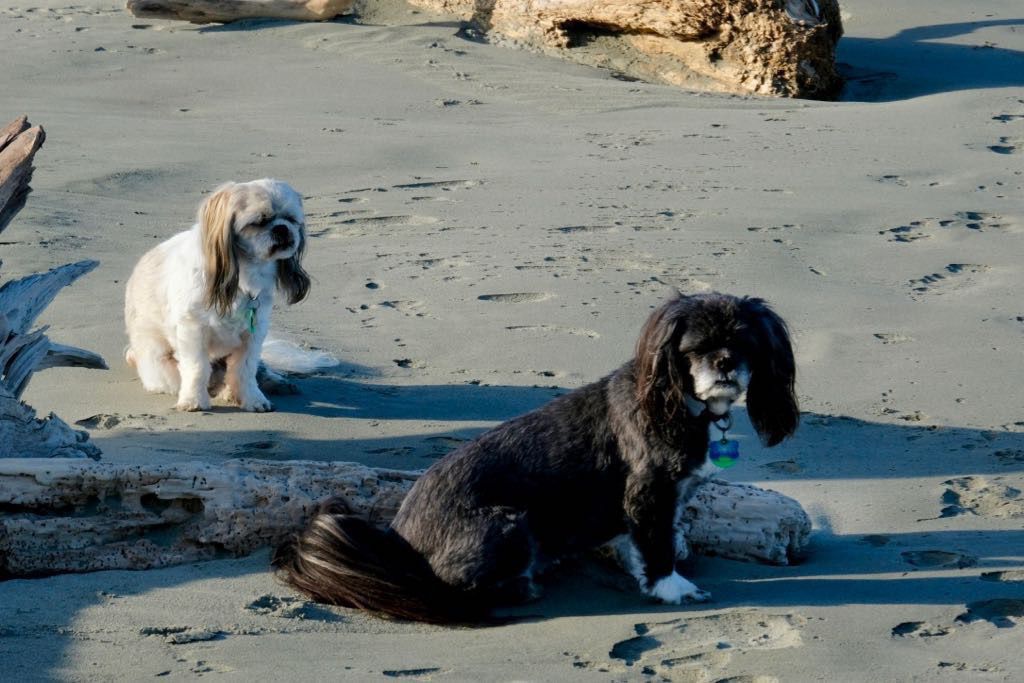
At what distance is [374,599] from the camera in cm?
436

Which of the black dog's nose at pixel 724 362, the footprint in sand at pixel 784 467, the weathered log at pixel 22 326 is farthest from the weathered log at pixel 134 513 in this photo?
the footprint in sand at pixel 784 467

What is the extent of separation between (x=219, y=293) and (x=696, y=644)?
306cm

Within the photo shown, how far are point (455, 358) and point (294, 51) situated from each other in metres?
6.54

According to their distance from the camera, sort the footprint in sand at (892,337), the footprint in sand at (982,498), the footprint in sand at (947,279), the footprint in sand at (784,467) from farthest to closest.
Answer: the footprint in sand at (947,279) < the footprint in sand at (892,337) < the footprint in sand at (784,467) < the footprint in sand at (982,498)

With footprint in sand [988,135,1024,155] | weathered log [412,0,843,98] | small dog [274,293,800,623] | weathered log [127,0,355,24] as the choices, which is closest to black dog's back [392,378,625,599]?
small dog [274,293,800,623]

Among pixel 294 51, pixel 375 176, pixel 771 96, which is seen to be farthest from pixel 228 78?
pixel 771 96

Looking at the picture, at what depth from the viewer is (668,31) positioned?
1213 cm

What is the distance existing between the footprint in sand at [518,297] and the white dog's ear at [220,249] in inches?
61.3

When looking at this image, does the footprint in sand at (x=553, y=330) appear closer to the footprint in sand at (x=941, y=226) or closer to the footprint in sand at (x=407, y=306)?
the footprint in sand at (x=407, y=306)

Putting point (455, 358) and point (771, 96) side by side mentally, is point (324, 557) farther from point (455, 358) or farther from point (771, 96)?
point (771, 96)

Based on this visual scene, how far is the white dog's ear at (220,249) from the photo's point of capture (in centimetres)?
629

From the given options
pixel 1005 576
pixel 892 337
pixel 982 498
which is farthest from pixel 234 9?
pixel 1005 576

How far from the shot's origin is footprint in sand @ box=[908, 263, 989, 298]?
25.1 ft

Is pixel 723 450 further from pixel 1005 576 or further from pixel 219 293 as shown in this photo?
pixel 219 293
